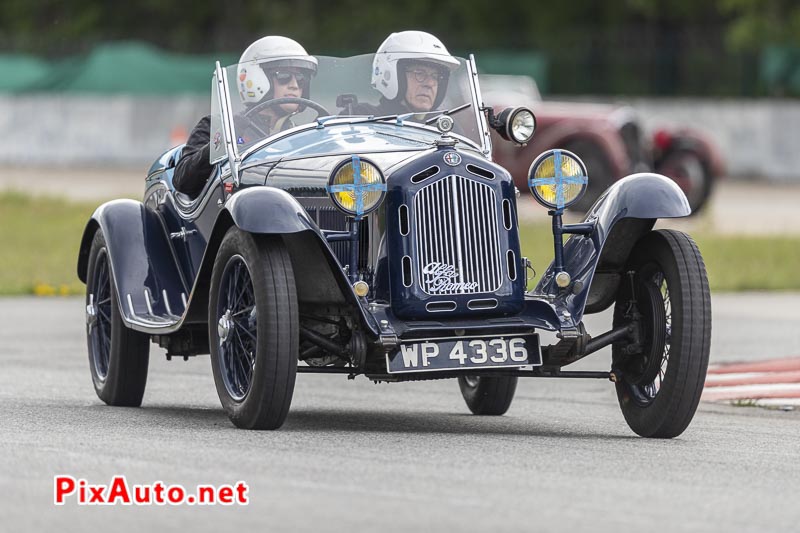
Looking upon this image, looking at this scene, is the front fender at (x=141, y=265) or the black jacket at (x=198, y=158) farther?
the front fender at (x=141, y=265)

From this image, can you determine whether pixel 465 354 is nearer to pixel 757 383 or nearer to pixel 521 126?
pixel 521 126

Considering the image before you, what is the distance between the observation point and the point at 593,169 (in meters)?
24.7

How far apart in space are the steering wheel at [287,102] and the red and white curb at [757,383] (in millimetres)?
3057

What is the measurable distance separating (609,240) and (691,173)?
18.1 metres

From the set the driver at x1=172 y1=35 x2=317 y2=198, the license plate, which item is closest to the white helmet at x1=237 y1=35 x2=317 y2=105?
the driver at x1=172 y1=35 x2=317 y2=198

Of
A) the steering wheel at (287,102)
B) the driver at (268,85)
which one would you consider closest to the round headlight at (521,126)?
the steering wheel at (287,102)

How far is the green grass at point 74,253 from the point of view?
18.5m

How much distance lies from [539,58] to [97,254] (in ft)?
94.9

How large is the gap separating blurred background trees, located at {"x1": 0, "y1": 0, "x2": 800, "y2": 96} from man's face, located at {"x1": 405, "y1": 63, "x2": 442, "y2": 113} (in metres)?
27.8

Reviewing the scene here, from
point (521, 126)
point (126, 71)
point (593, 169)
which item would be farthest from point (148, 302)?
point (126, 71)

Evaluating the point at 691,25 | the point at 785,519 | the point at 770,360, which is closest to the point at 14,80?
the point at 691,25

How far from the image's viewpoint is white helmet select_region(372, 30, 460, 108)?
9.27 m

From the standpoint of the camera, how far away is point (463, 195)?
7.93 meters

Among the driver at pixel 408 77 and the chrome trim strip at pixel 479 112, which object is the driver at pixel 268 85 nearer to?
the driver at pixel 408 77
